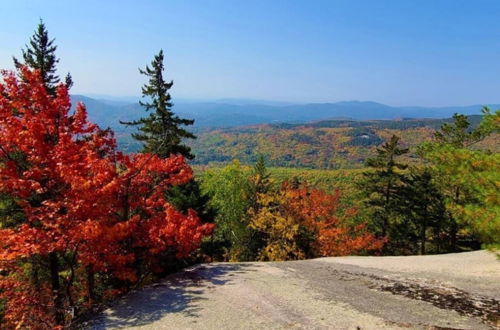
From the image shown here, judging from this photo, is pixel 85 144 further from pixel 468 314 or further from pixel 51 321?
pixel 468 314

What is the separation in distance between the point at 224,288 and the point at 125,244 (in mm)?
5181

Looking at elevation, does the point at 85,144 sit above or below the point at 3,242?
above

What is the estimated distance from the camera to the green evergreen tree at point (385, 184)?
115 ft

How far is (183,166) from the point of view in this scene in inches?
813

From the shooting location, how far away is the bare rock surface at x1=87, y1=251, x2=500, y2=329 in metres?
13.5

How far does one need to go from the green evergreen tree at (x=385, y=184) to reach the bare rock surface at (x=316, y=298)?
13496mm

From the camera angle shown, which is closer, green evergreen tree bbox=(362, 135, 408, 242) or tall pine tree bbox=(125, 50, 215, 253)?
tall pine tree bbox=(125, 50, 215, 253)

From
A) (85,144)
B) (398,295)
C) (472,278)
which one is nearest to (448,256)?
(472,278)

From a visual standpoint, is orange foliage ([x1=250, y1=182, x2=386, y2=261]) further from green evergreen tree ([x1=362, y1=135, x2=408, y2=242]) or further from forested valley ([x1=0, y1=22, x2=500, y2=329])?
forested valley ([x1=0, y1=22, x2=500, y2=329])

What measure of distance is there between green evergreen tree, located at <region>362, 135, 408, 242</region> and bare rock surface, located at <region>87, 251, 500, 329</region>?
44.3 ft

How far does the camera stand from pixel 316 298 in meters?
15.8

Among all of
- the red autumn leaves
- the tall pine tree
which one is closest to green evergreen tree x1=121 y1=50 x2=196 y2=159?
the tall pine tree

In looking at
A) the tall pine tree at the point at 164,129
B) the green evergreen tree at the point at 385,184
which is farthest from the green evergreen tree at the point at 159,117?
the green evergreen tree at the point at 385,184

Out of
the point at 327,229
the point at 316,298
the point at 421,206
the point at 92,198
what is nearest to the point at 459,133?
the point at 421,206
